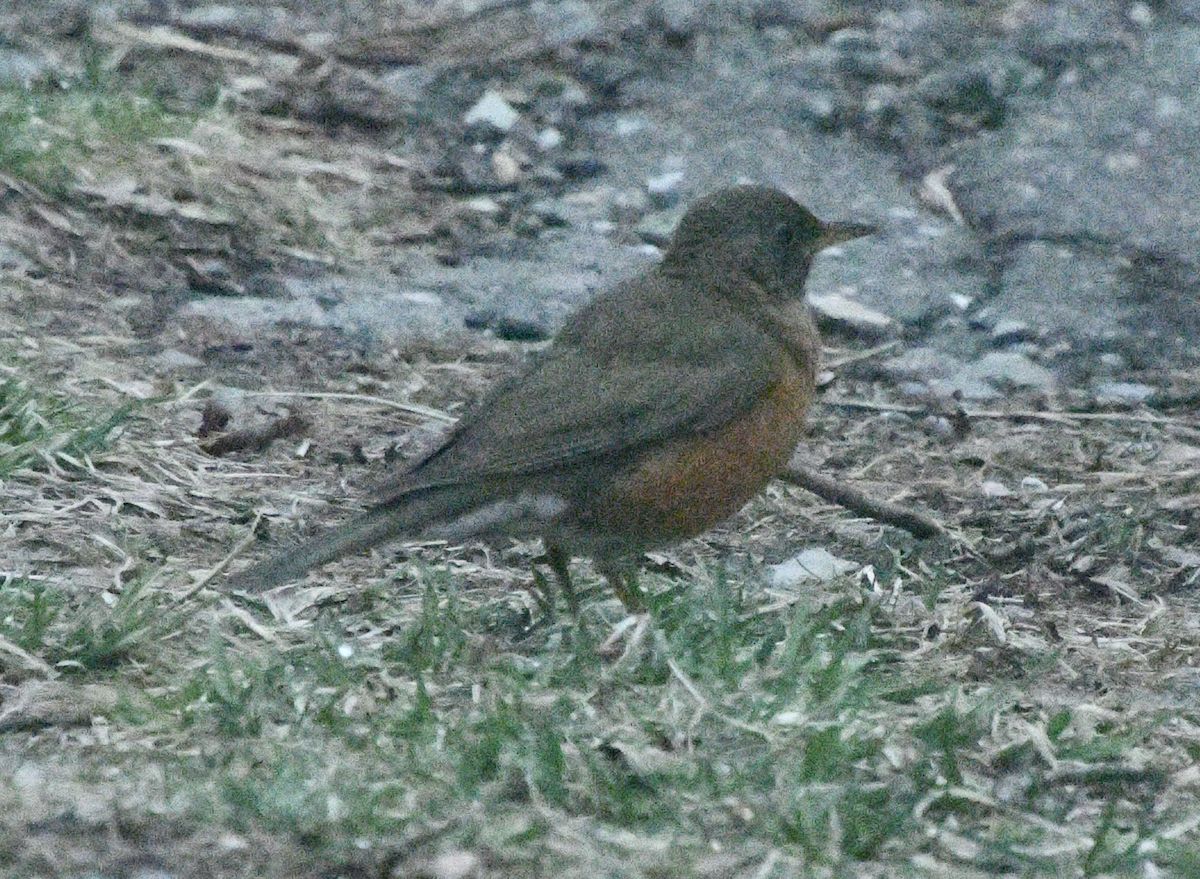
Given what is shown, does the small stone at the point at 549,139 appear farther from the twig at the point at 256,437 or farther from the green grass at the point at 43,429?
the green grass at the point at 43,429

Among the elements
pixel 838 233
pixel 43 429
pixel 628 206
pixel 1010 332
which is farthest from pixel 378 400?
pixel 1010 332

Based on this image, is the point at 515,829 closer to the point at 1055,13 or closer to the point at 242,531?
the point at 242,531

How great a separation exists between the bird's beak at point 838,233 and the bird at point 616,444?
40cm

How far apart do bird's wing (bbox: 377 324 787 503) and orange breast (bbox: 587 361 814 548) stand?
1.5 inches

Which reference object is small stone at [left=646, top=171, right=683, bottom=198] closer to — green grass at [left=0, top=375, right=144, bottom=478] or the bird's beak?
the bird's beak

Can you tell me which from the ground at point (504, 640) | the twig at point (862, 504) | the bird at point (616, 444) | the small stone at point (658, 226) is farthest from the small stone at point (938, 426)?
the small stone at point (658, 226)

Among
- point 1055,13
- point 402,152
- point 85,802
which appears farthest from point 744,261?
point 1055,13

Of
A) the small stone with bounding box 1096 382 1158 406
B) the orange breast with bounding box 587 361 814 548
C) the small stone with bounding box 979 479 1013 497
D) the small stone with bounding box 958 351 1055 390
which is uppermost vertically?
the orange breast with bounding box 587 361 814 548

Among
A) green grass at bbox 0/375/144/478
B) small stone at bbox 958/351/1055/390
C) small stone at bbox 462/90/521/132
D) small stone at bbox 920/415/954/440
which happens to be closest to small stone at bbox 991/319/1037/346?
small stone at bbox 958/351/1055/390

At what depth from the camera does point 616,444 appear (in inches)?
179

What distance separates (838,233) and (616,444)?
3.75ft

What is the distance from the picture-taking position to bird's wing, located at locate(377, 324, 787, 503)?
14.5ft

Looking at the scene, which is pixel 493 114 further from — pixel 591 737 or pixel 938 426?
pixel 591 737

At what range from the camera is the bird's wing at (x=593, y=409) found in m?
4.42
